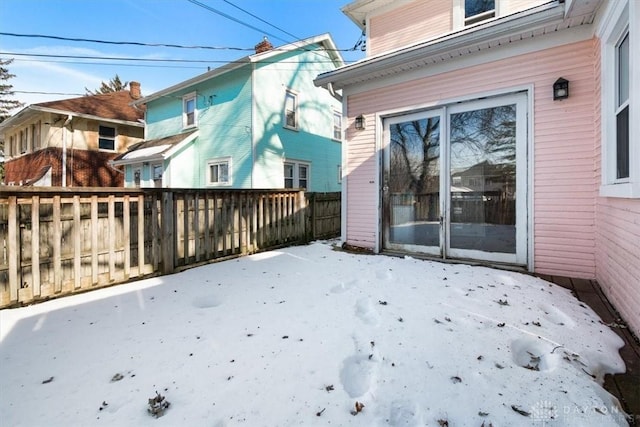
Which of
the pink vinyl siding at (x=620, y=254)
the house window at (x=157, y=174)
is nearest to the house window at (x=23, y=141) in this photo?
the house window at (x=157, y=174)

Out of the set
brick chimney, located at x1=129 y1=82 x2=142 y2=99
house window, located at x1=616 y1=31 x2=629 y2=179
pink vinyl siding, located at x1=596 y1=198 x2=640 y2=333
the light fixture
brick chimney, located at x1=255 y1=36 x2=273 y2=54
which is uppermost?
brick chimney, located at x1=129 y1=82 x2=142 y2=99

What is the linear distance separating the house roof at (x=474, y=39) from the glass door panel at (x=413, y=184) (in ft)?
2.73

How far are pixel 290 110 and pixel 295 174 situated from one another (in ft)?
7.62

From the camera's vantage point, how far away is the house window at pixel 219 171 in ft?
33.7

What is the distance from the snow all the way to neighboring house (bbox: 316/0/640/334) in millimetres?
897

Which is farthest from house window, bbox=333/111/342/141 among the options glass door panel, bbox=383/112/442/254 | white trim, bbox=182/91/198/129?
glass door panel, bbox=383/112/442/254

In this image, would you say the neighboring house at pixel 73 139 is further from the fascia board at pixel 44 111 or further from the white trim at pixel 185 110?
the white trim at pixel 185 110

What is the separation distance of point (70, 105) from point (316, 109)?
10.8 m

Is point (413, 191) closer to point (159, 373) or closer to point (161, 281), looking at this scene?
point (161, 281)

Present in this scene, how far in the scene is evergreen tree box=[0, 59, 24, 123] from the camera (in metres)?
25.6

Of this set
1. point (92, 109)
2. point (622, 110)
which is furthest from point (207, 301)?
point (92, 109)

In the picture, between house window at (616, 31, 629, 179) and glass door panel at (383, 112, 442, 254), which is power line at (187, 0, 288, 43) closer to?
glass door panel at (383, 112, 442, 254)

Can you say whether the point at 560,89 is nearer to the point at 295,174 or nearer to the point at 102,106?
Result: the point at 295,174

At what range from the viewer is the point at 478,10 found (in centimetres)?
556
